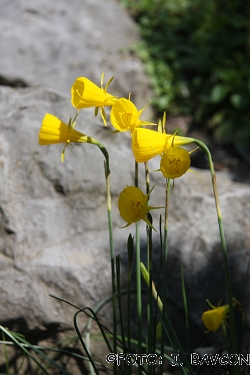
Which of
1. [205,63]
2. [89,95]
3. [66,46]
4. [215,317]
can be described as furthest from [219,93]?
[89,95]

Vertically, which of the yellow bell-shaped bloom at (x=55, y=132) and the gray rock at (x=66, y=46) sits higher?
the gray rock at (x=66, y=46)

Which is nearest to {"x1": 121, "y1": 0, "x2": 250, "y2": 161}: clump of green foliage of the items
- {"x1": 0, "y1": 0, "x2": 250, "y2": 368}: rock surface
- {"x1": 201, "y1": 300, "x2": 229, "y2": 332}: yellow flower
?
{"x1": 0, "y1": 0, "x2": 250, "y2": 368}: rock surface

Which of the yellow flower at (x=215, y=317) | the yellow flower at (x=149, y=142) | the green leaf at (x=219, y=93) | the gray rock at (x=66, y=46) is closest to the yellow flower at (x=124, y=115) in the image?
the yellow flower at (x=149, y=142)

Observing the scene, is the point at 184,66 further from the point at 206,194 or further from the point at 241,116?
the point at 206,194

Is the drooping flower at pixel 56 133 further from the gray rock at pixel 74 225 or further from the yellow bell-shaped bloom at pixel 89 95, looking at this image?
the gray rock at pixel 74 225

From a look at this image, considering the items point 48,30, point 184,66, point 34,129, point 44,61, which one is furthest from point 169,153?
point 184,66

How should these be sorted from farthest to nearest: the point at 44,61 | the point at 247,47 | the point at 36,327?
1. the point at 247,47
2. the point at 44,61
3. the point at 36,327

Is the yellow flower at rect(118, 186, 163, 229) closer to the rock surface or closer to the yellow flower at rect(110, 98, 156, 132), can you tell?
the yellow flower at rect(110, 98, 156, 132)
